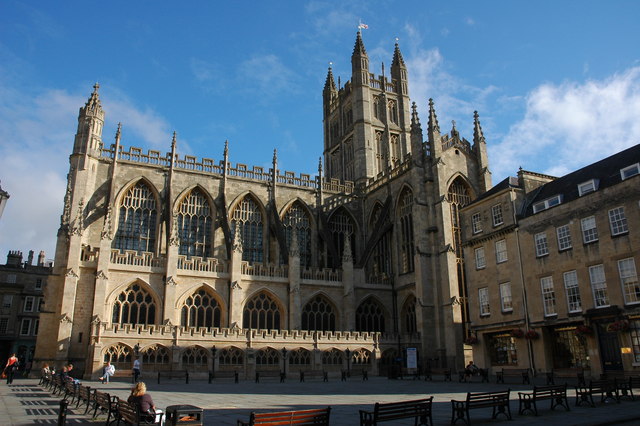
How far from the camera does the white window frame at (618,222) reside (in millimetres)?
22078

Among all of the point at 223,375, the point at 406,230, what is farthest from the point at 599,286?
the point at 223,375

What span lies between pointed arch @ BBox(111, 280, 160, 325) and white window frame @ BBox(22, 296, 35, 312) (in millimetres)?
29467

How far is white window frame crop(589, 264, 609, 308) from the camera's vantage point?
22484 mm

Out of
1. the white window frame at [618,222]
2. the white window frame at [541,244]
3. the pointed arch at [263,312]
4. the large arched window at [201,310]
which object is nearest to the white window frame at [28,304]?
the large arched window at [201,310]

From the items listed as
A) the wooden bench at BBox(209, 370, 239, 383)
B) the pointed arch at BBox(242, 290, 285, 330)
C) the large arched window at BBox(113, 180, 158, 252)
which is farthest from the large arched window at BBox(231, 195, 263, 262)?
the wooden bench at BBox(209, 370, 239, 383)

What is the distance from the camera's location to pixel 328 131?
61281mm

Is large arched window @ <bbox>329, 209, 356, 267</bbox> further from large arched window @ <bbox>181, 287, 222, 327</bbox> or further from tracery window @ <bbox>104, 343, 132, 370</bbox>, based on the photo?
tracery window @ <bbox>104, 343, 132, 370</bbox>

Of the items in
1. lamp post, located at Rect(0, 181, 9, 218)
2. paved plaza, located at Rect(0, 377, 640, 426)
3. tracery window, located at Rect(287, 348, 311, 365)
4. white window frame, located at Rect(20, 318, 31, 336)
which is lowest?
paved plaza, located at Rect(0, 377, 640, 426)

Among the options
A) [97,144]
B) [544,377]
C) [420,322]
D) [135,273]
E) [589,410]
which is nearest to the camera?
[589,410]

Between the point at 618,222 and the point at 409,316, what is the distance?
758 inches

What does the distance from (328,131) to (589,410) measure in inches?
1983

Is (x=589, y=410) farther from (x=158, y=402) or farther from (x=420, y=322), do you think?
(x=420, y=322)

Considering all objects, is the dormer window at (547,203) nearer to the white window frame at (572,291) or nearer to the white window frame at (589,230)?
the white window frame at (589,230)

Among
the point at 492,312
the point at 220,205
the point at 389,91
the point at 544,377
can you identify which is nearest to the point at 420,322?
the point at 492,312
